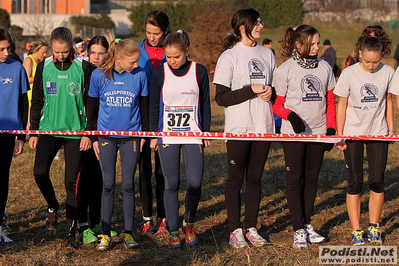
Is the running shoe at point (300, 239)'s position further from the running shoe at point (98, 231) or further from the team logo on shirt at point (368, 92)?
the running shoe at point (98, 231)

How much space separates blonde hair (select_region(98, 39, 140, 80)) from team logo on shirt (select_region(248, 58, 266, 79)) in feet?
3.61

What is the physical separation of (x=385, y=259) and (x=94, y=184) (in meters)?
2.95

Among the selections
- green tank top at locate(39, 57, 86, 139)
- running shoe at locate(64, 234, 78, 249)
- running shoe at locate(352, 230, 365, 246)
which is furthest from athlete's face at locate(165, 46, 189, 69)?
running shoe at locate(352, 230, 365, 246)

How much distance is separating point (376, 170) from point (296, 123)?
974 millimetres

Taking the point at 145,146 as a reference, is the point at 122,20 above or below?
above

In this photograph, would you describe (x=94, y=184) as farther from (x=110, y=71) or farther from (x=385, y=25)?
(x=385, y=25)

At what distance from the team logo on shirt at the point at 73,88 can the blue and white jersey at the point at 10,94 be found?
22.8 inches

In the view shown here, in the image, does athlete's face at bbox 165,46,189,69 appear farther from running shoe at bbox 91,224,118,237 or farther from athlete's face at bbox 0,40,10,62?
running shoe at bbox 91,224,118,237

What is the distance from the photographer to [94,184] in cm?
608

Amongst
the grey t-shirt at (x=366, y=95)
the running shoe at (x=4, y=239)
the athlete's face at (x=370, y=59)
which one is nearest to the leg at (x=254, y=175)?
the grey t-shirt at (x=366, y=95)

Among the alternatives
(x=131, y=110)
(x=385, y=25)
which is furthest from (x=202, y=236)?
(x=385, y=25)

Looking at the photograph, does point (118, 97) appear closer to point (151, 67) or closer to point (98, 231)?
point (151, 67)

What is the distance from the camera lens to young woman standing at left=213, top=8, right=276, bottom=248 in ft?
18.5

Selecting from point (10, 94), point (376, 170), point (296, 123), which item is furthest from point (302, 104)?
point (10, 94)
